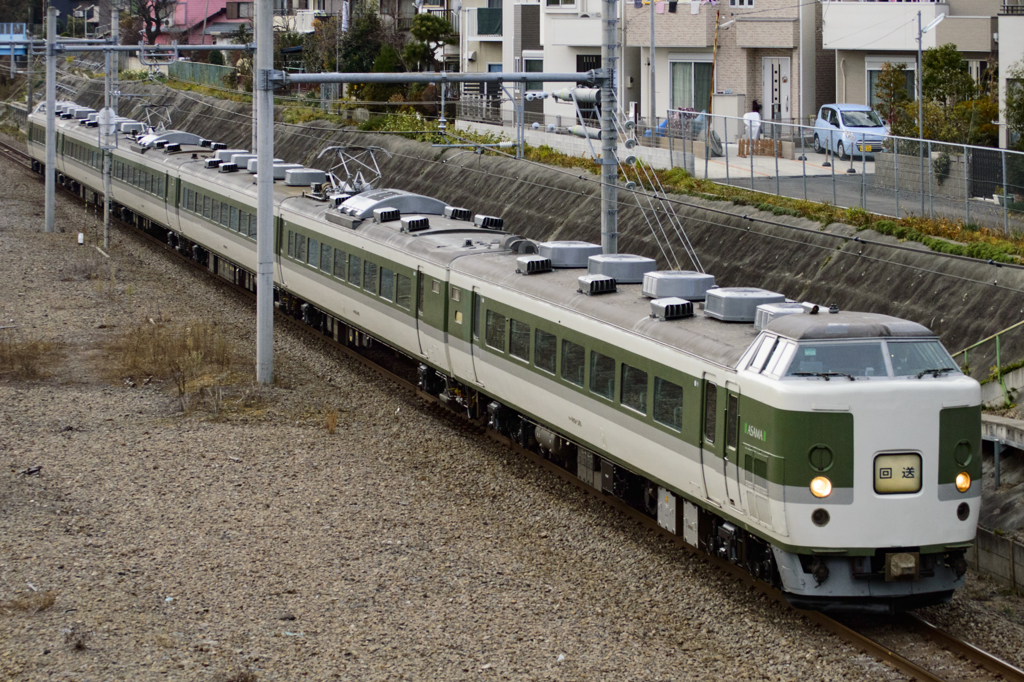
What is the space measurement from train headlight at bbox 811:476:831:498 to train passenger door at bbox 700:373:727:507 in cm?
93

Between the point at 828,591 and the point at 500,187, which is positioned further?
the point at 500,187

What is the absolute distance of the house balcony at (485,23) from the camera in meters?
42.9

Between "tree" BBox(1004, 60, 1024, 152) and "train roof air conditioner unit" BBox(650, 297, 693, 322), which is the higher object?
"tree" BBox(1004, 60, 1024, 152)

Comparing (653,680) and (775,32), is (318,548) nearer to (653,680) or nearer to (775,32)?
(653,680)

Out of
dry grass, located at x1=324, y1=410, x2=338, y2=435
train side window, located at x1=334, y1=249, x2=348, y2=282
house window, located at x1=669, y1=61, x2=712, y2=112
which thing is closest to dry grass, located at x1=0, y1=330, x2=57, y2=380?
train side window, located at x1=334, y1=249, x2=348, y2=282

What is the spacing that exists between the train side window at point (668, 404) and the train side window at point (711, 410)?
16.1 inches

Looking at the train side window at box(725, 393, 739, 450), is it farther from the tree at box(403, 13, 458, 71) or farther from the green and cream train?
the tree at box(403, 13, 458, 71)

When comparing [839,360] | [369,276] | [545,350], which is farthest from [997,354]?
[369,276]

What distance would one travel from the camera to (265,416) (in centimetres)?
1652

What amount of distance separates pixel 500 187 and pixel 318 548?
1784 centimetres

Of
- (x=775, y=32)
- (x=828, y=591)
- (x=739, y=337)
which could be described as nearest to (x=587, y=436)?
(x=739, y=337)

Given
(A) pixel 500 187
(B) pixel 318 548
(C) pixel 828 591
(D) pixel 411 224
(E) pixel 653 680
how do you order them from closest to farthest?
(E) pixel 653 680 < (C) pixel 828 591 < (B) pixel 318 548 < (D) pixel 411 224 < (A) pixel 500 187

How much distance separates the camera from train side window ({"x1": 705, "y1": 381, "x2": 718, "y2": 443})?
403 inches

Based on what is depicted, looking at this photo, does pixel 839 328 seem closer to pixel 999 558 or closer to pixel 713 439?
pixel 713 439
